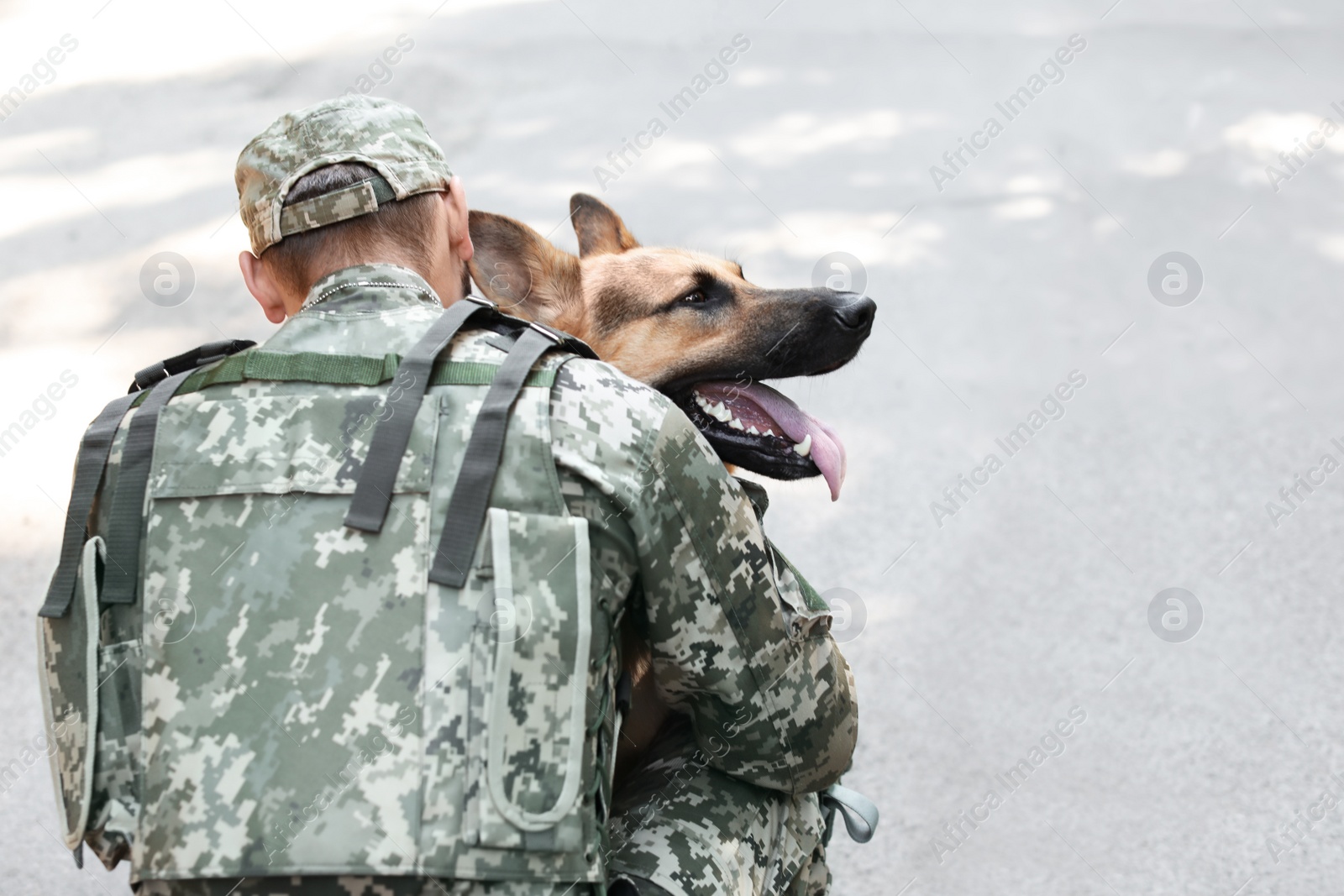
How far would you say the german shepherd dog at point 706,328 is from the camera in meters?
2.44

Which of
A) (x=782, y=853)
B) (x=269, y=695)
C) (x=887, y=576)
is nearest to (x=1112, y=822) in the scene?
(x=887, y=576)

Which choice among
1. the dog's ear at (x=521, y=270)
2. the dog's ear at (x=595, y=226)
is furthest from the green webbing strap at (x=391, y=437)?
the dog's ear at (x=595, y=226)

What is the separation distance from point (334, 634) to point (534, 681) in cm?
27

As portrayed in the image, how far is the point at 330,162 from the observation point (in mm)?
1777

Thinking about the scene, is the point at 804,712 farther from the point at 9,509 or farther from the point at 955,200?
the point at 955,200

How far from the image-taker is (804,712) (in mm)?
1803

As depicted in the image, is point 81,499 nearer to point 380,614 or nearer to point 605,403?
point 380,614

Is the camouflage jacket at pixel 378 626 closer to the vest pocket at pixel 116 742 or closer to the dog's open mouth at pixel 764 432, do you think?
the vest pocket at pixel 116 742

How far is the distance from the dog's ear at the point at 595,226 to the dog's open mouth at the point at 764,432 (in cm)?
54

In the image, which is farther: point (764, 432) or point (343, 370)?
point (764, 432)

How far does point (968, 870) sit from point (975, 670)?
0.82 m

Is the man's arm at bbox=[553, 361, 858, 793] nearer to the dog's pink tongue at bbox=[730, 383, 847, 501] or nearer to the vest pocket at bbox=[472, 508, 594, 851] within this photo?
the vest pocket at bbox=[472, 508, 594, 851]

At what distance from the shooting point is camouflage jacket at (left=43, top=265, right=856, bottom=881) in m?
1.45

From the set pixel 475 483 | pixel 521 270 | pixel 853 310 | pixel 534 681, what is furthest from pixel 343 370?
pixel 853 310
